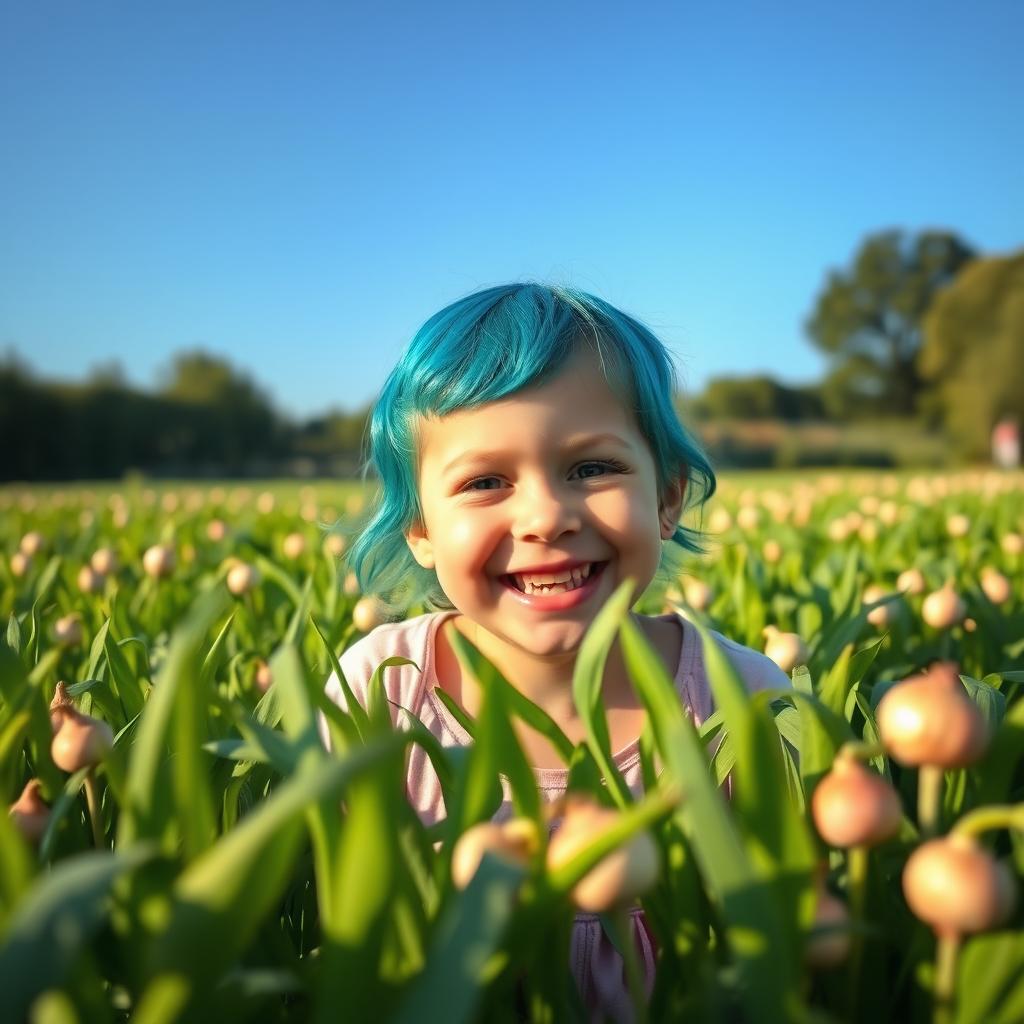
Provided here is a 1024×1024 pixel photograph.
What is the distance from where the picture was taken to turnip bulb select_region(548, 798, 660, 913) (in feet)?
1.70

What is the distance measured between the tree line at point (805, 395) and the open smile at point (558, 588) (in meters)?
18.8

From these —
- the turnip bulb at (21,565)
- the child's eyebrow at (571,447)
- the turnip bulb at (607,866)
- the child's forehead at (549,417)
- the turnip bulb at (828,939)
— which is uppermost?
the child's forehead at (549,417)

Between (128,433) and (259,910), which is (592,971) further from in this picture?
(128,433)

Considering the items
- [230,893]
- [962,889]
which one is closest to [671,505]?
[962,889]

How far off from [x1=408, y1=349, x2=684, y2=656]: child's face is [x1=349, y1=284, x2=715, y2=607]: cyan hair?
0.04 meters

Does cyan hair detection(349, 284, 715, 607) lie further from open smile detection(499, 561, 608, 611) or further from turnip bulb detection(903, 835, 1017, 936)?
turnip bulb detection(903, 835, 1017, 936)

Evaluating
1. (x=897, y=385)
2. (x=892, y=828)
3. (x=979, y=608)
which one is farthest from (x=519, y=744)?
(x=897, y=385)

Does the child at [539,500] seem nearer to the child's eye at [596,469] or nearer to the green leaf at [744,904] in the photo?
the child's eye at [596,469]

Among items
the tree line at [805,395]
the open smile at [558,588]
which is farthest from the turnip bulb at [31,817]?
the tree line at [805,395]

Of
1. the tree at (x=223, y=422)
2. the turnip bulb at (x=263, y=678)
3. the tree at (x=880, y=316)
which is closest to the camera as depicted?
the turnip bulb at (x=263, y=678)

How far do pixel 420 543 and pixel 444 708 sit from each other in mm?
290

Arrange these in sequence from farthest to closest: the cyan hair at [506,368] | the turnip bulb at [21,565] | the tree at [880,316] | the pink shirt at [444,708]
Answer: the tree at [880,316]
the turnip bulb at [21,565]
the cyan hair at [506,368]
the pink shirt at [444,708]

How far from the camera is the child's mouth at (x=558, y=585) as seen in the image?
4.23 feet

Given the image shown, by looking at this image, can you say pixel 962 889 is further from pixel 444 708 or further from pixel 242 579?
pixel 242 579
